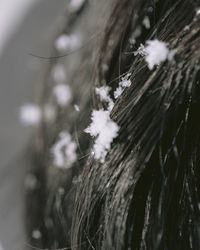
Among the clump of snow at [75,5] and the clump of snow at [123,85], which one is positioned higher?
the clump of snow at [75,5]

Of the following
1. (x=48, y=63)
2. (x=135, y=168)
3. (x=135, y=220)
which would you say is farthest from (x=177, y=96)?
(x=48, y=63)

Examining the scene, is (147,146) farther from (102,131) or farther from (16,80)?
(16,80)

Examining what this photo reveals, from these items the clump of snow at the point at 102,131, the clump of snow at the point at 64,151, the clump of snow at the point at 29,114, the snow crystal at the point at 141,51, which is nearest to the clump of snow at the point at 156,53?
the snow crystal at the point at 141,51

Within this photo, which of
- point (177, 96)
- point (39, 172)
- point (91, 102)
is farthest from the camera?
point (39, 172)

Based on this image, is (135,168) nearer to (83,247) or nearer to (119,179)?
(119,179)

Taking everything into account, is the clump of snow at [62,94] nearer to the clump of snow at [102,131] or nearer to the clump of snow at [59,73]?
the clump of snow at [59,73]

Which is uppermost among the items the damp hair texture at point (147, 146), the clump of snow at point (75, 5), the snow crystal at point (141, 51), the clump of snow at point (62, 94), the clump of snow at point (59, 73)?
the clump of snow at point (75, 5)
